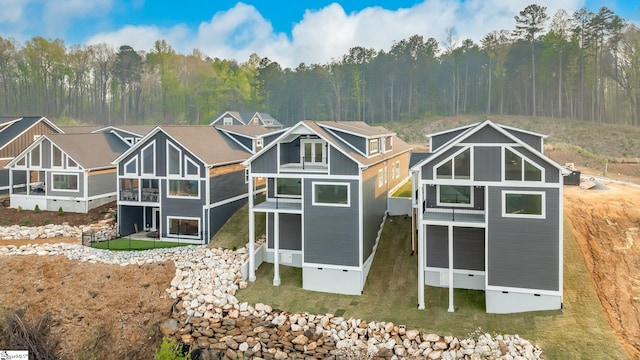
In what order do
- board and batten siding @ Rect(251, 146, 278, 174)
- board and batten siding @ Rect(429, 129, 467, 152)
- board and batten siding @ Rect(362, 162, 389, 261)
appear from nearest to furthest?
board and batten siding @ Rect(362, 162, 389, 261) < board and batten siding @ Rect(251, 146, 278, 174) < board and batten siding @ Rect(429, 129, 467, 152)

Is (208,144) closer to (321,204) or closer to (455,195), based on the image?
(321,204)

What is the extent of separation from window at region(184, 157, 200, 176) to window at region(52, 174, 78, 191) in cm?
996

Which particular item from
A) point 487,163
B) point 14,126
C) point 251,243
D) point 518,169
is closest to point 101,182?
point 14,126

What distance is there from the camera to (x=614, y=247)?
18828 mm

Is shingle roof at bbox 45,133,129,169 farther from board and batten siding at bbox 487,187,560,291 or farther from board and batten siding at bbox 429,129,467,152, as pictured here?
board and batten siding at bbox 487,187,560,291

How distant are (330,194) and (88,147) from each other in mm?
20857

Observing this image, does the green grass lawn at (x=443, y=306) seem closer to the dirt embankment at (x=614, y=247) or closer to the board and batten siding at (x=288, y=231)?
the dirt embankment at (x=614, y=247)

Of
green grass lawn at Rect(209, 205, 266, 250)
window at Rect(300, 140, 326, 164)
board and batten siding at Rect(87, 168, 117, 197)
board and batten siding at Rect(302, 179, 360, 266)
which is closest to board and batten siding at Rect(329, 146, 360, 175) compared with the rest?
board and batten siding at Rect(302, 179, 360, 266)

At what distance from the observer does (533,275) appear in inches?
645

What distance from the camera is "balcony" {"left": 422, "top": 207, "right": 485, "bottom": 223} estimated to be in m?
17.4

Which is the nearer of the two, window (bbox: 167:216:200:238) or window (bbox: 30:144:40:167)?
window (bbox: 167:216:200:238)

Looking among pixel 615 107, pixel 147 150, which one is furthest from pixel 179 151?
pixel 615 107

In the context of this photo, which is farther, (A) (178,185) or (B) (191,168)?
(A) (178,185)

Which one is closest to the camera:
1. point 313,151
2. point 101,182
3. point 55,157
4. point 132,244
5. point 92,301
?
point 92,301
